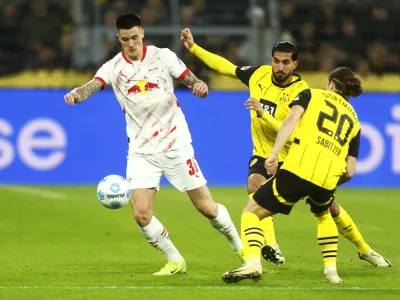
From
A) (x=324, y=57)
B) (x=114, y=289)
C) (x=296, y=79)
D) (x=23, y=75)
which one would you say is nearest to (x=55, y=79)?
(x=23, y=75)

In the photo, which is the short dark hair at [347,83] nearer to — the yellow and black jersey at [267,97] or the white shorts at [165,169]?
the yellow and black jersey at [267,97]

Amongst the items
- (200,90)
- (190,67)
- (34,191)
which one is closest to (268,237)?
(200,90)

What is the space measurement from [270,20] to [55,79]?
195 inches

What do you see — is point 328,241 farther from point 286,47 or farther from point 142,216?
point 286,47

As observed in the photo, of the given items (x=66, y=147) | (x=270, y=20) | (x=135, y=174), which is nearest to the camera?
(x=135, y=174)

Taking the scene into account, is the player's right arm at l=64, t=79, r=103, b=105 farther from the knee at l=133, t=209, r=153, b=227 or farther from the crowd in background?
the crowd in background

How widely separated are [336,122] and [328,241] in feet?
3.30

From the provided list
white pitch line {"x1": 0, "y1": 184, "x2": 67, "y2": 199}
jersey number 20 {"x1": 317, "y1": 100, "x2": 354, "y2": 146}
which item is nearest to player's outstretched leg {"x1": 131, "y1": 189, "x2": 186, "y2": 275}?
jersey number 20 {"x1": 317, "y1": 100, "x2": 354, "y2": 146}

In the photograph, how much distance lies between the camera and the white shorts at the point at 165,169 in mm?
9547

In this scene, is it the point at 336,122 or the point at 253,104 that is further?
the point at 253,104

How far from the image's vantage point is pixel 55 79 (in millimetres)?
20781

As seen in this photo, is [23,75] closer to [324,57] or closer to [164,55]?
[324,57]

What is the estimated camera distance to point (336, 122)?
28.1 feet

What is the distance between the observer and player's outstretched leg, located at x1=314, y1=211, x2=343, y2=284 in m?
8.76
